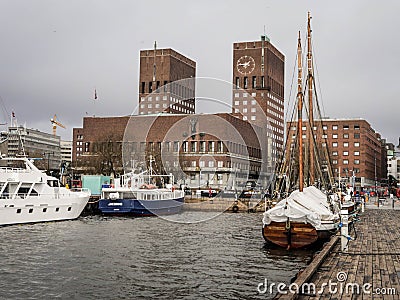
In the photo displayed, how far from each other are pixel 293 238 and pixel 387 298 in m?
15.5

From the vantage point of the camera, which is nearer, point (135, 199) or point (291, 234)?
point (291, 234)

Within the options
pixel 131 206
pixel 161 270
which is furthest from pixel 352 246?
pixel 131 206

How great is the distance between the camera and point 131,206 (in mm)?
62625

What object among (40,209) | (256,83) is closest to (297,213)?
(40,209)

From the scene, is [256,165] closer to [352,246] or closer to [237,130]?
[237,130]

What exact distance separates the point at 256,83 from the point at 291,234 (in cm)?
16205

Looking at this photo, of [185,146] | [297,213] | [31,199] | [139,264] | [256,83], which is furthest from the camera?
[256,83]

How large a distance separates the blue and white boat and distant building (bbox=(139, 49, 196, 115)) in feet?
346

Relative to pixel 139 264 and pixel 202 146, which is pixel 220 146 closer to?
pixel 202 146

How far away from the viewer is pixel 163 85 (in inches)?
7185

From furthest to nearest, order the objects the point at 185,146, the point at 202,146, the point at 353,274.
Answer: the point at 202,146 → the point at 185,146 → the point at 353,274

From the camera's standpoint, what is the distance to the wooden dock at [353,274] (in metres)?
15.5

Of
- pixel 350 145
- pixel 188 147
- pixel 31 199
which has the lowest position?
pixel 31 199

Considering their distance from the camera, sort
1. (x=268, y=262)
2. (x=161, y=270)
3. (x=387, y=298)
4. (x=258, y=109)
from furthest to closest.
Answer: (x=258, y=109) < (x=268, y=262) < (x=161, y=270) < (x=387, y=298)
